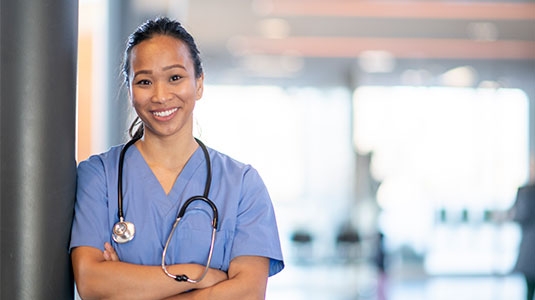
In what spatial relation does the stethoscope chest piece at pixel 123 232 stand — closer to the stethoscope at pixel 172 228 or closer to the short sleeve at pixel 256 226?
the stethoscope at pixel 172 228

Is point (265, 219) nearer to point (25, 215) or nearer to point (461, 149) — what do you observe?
point (25, 215)

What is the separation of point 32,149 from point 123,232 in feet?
0.94

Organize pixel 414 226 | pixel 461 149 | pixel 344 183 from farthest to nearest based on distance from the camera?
pixel 344 183, pixel 414 226, pixel 461 149

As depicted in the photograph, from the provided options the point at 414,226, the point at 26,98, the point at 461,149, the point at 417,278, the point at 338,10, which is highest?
the point at 338,10

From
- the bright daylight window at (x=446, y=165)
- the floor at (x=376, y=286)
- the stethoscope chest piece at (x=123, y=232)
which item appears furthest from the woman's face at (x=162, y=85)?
the bright daylight window at (x=446, y=165)

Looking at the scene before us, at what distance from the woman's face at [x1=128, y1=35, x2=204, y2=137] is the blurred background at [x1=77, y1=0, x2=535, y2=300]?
488 centimetres

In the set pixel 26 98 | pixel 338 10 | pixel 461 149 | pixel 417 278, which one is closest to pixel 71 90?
pixel 26 98

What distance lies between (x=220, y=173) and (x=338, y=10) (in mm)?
5941

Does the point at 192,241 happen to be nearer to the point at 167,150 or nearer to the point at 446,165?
the point at 167,150

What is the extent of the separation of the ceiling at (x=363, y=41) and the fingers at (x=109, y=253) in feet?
15.3

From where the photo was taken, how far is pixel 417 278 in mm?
10094

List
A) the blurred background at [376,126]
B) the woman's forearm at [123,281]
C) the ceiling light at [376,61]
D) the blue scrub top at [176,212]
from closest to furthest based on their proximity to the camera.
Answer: the woman's forearm at [123,281], the blue scrub top at [176,212], the blurred background at [376,126], the ceiling light at [376,61]

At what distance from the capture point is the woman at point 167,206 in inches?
76.9

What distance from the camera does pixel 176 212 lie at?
81.0 inches
